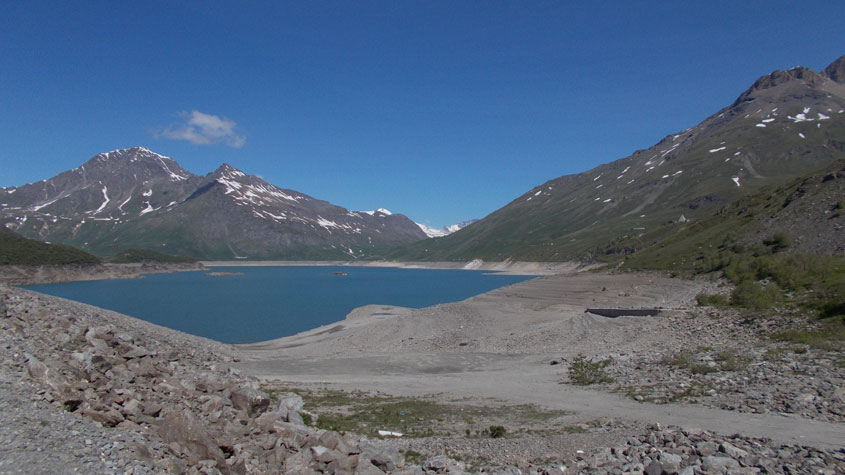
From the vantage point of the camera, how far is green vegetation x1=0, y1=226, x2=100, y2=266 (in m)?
126

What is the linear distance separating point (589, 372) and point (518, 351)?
10.8 m

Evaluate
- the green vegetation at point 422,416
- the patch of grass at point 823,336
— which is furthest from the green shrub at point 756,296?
the green vegetation at point 422,416

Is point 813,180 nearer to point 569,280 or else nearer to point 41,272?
point 569,280

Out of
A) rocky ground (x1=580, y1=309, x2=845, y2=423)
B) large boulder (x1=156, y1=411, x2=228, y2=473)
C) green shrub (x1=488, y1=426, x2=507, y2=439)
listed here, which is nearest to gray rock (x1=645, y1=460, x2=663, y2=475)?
green shrub (x1=488, y1=426, x2=507, y2=439)

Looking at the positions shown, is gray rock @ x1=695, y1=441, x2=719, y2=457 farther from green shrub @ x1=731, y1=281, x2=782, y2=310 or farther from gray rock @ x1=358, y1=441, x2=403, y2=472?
green shrub @ x1=731, y1=281, x2=782, y2=310

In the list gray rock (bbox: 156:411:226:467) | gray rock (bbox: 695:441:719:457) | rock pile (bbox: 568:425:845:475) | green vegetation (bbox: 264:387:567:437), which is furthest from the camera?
green vegetation (bbox: 264:387:567:437)

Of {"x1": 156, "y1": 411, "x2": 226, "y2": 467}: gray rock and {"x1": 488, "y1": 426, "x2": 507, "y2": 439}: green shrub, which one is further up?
{"x1": 156, "y1": 411, "x2": 226, "y2": 467}: gray rock

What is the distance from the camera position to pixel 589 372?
2442cm

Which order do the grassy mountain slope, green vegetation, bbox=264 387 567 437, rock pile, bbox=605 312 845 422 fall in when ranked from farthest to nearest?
the grassy mountain slope
green vegetation, bbox=264 387 567 437
rock pile, bbox=605 312 845 422

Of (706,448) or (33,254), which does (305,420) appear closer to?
(706,448)

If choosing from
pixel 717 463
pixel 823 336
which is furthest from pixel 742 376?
pixel 717 463

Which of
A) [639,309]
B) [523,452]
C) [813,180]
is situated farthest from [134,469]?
[813,180]

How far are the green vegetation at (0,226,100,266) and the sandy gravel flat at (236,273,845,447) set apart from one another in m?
116

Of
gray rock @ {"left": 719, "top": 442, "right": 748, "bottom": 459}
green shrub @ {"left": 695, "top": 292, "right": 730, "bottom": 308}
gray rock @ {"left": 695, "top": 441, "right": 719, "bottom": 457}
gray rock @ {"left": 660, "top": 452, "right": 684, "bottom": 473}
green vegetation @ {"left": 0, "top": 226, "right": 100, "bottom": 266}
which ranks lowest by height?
gray rock @ {"left": 660, "top": 452, "right": 684, "bottom": 473}
